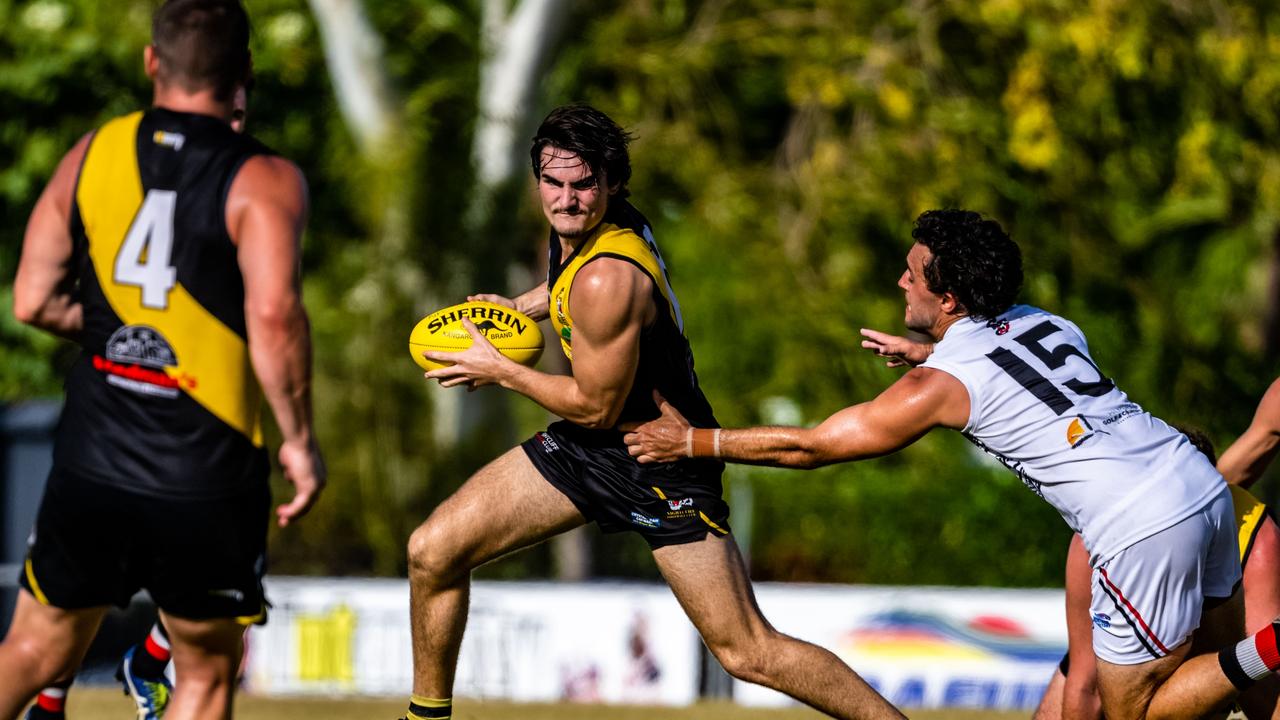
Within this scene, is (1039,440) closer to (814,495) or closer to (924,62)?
(814,495)

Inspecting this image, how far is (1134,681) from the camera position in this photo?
5.21 meters

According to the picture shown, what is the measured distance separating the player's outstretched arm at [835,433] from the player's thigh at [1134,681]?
39.2 inches

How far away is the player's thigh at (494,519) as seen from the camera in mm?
5637

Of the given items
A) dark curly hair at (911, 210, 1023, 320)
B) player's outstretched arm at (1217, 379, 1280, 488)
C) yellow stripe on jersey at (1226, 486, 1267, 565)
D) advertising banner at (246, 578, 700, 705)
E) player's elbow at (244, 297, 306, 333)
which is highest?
dark curly hair at (911, 210, 1023, 320)

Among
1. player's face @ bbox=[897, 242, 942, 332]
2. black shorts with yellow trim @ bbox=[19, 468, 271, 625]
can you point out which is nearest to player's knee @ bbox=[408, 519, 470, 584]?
black shorts with yellow trim @ bbox=[19, 468, 271, 625]

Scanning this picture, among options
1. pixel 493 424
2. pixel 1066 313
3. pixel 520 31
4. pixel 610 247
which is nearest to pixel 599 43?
pixel 520 31

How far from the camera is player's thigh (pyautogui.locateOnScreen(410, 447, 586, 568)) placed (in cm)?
564

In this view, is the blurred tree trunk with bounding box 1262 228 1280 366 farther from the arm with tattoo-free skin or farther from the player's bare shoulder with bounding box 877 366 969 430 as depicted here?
the arm with tattoo-free skin

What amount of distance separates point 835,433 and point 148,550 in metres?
2.25

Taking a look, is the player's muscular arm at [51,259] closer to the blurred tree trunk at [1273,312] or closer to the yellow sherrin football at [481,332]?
the yellow sherrin football at [481,332]

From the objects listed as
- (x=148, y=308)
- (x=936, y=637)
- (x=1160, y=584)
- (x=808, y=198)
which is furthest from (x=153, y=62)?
(x=808, y=198)

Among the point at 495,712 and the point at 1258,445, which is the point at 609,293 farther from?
the point at 495,712

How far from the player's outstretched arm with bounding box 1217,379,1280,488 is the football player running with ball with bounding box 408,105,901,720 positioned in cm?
169

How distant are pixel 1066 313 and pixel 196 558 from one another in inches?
626
